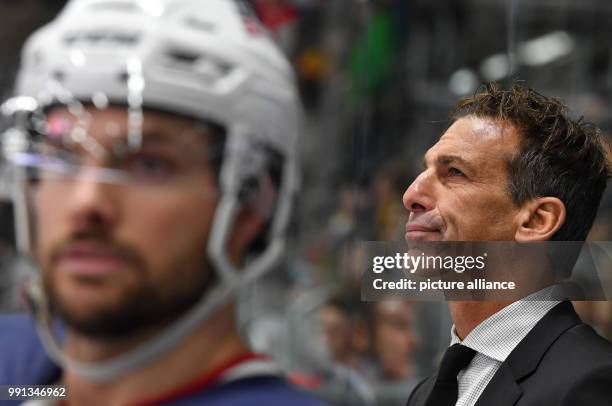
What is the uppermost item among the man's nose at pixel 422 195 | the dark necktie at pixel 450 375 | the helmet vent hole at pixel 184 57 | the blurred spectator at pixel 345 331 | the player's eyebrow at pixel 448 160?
the player's eyebrow at pixel 448 160

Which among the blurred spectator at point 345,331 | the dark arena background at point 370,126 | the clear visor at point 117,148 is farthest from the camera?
the blurred spectator at point 345,331

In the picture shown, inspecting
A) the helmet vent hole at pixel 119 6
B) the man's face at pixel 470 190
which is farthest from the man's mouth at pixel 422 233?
the helmet vent hole at pixel 119 6

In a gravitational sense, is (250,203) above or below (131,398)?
above

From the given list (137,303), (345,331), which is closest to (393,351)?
(345,331)

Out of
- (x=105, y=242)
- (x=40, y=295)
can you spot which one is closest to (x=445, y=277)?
(x=105, y=242)

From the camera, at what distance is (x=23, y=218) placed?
127 centimetres

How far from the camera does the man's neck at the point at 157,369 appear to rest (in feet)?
4.02

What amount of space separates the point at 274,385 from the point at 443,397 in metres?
0.65

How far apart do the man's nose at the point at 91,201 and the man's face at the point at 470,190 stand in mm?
631

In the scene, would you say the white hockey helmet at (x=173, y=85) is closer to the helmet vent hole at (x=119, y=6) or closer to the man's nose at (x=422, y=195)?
the helmet vent hole at (x=119, y=6)

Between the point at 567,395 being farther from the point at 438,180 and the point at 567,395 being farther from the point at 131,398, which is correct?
the point at 131,398

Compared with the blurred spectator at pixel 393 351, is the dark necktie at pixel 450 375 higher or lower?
higher

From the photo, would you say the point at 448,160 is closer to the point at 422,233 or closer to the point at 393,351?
the point at 422,233

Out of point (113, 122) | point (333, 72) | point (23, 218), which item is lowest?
point (333, 72)
